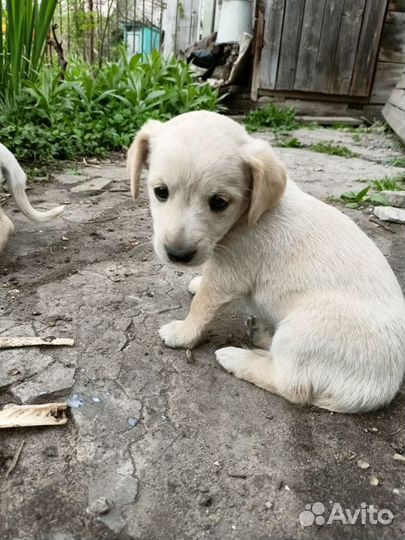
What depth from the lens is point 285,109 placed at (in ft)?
32.2

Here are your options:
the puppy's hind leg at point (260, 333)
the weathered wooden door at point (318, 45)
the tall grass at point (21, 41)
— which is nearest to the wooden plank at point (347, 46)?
the weathered wooden door at point (318, 45)

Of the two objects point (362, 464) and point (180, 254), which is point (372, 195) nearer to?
point (180, 254)

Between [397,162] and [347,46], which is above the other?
[347,46]

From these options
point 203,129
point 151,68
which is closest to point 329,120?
point 151,68

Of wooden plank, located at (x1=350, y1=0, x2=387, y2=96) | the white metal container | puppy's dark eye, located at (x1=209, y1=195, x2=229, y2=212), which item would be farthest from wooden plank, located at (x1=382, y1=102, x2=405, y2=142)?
puppy's dark eye, located at (x1=209, y1=195, x2=229, y2=212)

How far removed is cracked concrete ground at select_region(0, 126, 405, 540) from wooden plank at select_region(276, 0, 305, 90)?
25.7ft

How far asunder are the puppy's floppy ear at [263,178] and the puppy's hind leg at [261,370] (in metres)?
0.68

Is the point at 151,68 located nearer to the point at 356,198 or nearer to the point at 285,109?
the point at 285,109

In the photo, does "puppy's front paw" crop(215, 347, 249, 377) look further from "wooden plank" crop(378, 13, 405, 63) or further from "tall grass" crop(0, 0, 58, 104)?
"wooden plank" crop(378, 13, 405, 63)

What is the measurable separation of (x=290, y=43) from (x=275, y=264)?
858 centimetres

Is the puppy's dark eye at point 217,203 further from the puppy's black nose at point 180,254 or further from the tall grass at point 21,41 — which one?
the tall grass at point 21,41

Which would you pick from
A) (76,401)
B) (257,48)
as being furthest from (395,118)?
(76,401)

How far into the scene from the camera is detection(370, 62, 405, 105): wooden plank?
9617mm

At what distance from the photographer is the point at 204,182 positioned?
6.69 feet
